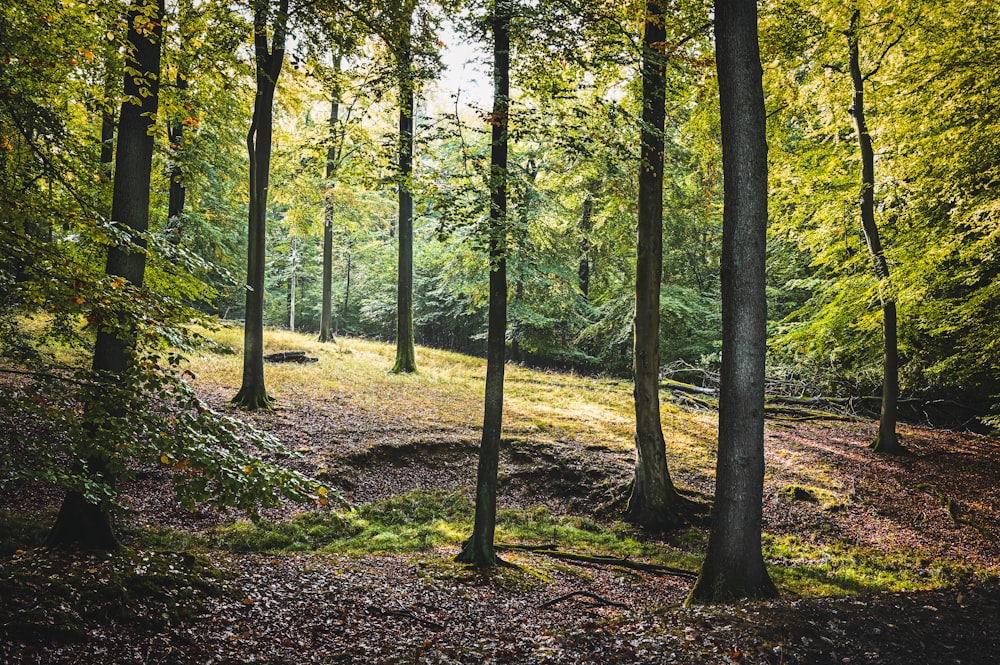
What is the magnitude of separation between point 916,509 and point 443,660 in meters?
8.76

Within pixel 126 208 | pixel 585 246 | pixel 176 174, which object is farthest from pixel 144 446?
pixel 585 246

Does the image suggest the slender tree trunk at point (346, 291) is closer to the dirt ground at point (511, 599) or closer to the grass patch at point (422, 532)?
the dirt ground at point (511, 599)

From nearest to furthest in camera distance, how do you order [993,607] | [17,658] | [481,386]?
[17,658], [993,607], [481,386]

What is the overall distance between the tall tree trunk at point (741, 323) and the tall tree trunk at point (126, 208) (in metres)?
5.95

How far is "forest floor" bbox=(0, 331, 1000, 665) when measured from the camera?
4.35m

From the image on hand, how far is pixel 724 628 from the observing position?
4461 mm

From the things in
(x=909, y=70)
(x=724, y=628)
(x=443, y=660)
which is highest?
(x=909, y=70)

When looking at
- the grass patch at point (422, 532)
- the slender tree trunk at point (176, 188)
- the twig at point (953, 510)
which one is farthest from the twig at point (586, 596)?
the slender tree trunk at point (176, 188)

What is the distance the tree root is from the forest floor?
0.10 feet

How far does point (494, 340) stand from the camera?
7141 mm

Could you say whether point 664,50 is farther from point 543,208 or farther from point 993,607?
point 543,208

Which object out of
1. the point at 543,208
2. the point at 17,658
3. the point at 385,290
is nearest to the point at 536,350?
the point at 543,208

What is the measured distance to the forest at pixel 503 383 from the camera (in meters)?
4.36

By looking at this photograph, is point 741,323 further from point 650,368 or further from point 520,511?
point 520,511
